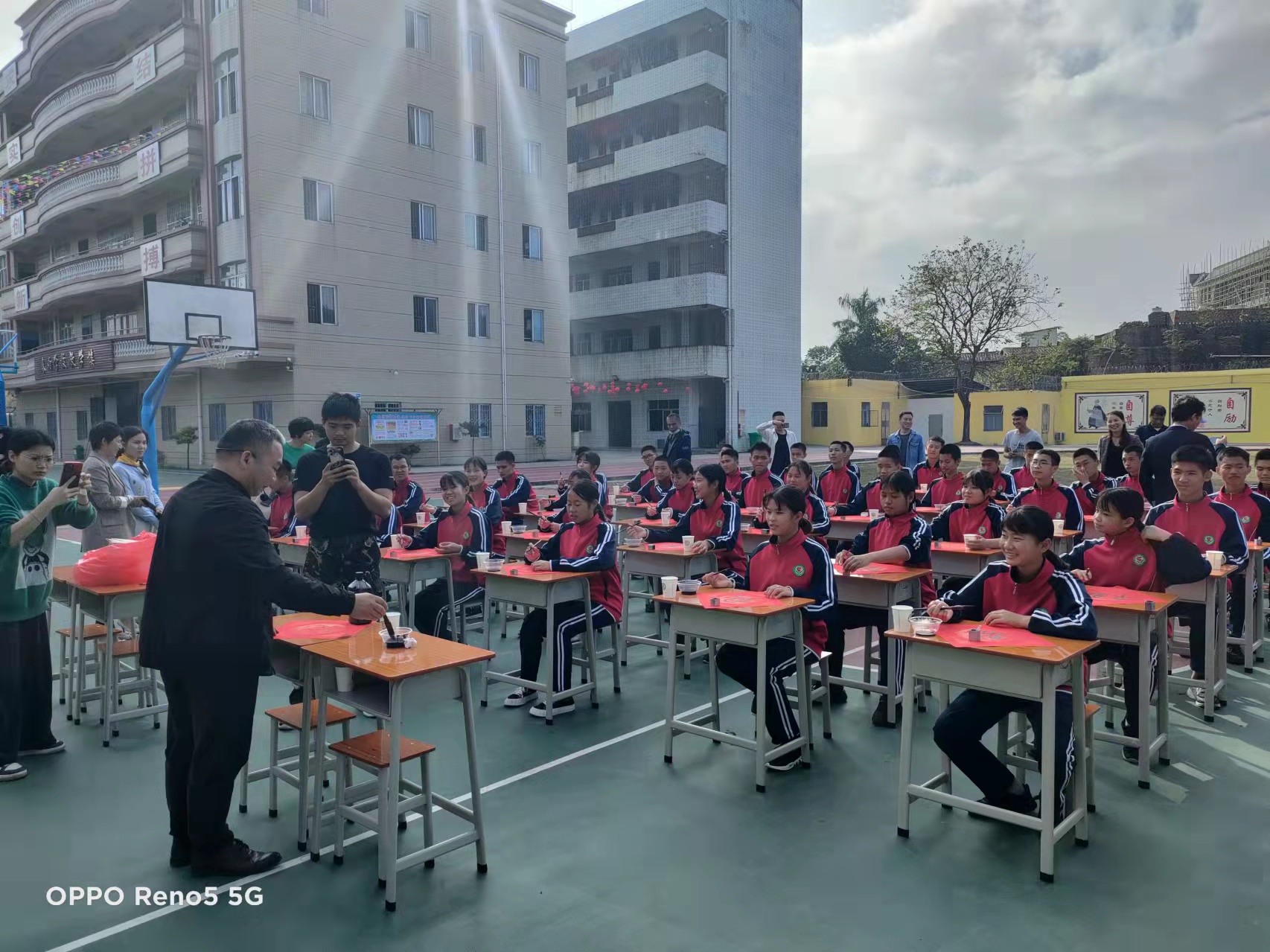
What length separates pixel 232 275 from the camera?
79.0 ft

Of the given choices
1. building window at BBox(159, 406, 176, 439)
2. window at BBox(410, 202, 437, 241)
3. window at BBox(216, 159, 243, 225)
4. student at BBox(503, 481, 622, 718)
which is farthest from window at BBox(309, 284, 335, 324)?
student at BBox(503, 481, 622, 718)

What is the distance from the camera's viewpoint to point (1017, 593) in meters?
4.12

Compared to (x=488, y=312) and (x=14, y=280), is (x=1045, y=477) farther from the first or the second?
(x=14, y=280)

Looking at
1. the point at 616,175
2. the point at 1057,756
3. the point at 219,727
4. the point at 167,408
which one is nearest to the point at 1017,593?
the point at 1057,756

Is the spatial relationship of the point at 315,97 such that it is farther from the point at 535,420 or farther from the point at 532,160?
the point at 535,420

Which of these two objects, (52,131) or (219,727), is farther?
(52,131)

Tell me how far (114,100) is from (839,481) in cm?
2758

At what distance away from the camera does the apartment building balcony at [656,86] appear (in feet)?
110

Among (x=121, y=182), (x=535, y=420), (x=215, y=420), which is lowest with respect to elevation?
(x=535, y=420)

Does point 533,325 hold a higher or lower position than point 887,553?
higher

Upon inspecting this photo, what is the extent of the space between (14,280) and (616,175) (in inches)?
994

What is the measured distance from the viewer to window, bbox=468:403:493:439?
28458 mm

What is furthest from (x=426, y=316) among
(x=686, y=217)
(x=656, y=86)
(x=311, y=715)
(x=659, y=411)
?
(x=311, y=715)

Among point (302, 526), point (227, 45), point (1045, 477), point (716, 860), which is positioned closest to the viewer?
point (716, 860)
